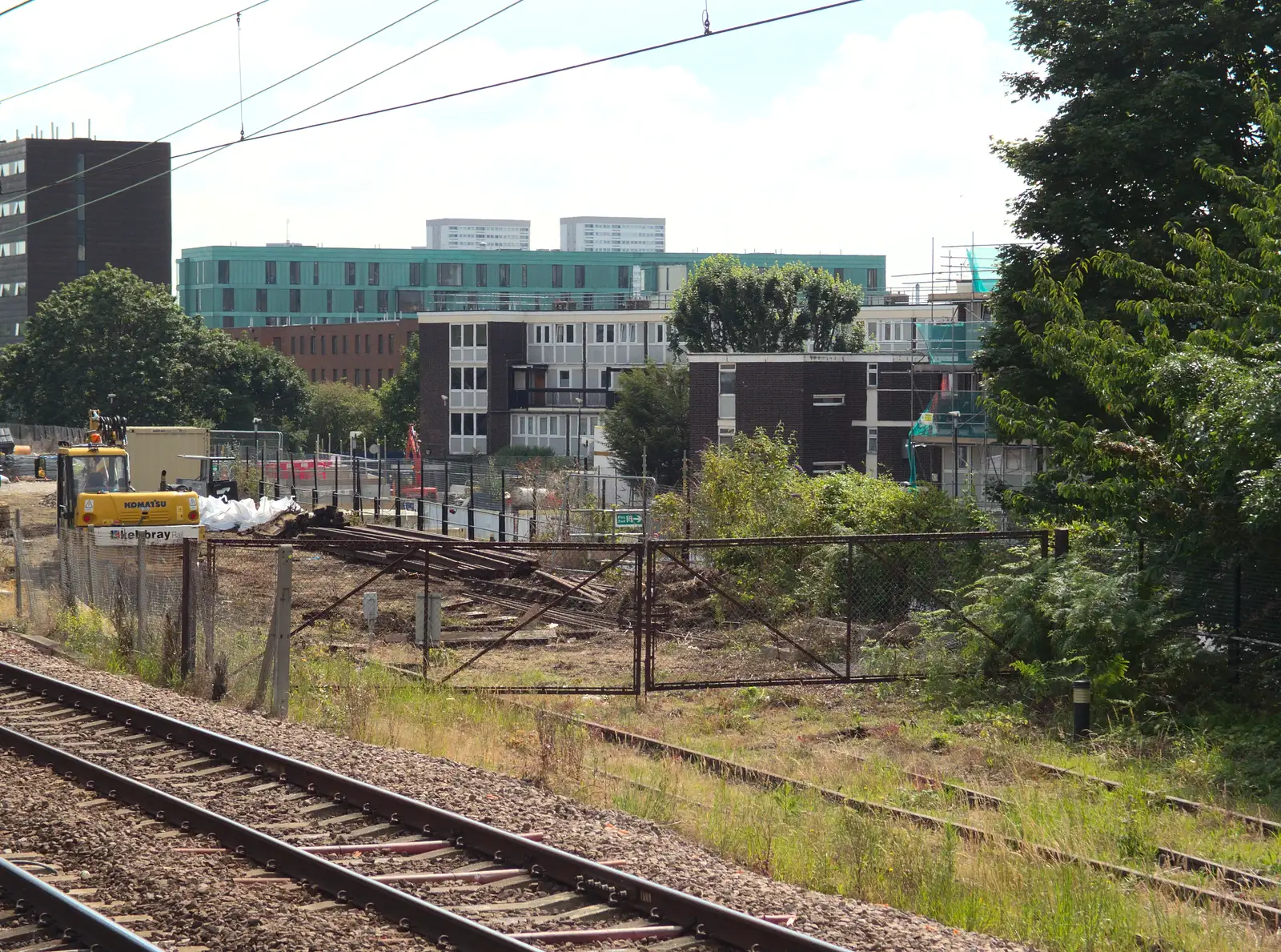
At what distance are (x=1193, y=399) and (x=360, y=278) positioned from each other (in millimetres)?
138941

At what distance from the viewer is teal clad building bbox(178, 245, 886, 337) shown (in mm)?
146125

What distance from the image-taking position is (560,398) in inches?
3799

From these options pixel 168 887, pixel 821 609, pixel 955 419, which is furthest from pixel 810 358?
pixel 168 887

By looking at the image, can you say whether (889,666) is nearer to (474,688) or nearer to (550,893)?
(474,688)

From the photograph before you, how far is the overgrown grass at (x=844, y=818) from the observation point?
28.5 feet

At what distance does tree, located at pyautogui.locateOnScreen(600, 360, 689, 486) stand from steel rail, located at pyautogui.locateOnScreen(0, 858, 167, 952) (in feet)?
218

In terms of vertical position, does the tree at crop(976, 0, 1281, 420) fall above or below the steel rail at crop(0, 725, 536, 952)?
above

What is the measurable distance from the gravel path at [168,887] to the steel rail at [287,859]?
0.32 feet

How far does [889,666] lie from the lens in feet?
61.3

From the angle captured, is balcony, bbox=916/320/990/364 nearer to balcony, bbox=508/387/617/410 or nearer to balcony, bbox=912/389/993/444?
balcony, bbox=912/389/993/444

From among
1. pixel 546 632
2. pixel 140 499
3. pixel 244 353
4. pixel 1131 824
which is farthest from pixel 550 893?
pixel 244 353

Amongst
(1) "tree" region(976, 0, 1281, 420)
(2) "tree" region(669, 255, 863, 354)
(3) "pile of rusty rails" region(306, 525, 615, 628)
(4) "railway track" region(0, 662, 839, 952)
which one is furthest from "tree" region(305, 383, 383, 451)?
(4) "railway track" region(0, 662, 839, 952)

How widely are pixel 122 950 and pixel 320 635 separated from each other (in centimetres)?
1554

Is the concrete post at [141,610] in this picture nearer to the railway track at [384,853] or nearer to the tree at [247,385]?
the railway track at [384,853]
